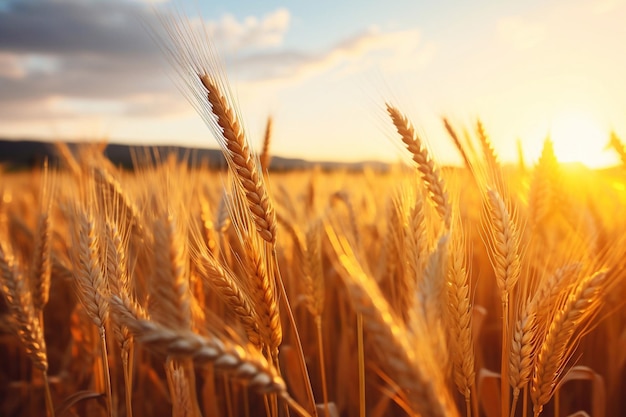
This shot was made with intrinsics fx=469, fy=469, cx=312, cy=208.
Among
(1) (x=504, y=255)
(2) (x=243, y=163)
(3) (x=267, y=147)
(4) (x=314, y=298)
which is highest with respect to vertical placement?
(3) (x=267, y=147)

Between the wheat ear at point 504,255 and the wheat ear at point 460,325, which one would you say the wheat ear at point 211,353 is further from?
the wheat ear at point 504,255

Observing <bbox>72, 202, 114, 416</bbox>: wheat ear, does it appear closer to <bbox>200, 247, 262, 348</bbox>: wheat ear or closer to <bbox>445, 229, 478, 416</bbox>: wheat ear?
<bbox>200, 247, 262, 348</bbox>: wheat ear

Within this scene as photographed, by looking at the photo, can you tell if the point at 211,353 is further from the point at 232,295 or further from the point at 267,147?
the point at 267,147

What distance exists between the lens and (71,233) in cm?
184

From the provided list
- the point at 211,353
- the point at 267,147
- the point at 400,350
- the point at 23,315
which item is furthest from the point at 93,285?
the point at 267,147

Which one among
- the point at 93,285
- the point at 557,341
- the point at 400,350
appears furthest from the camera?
the point at 93,285

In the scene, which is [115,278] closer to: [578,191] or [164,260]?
[164,260]

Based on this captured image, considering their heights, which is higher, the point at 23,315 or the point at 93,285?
the point at 93,285

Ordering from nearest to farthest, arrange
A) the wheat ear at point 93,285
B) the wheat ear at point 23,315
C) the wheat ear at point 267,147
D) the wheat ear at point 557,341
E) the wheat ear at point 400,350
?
the wheat ear at point 400,350 → the wheat ear at point 557,341 → the wheat ear at point 93,285 → the wheat ear at point 23,315 → the wheat ear at point 267,147

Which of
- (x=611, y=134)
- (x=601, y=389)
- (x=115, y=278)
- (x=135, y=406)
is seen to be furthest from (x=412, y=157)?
(x=135, y=406)

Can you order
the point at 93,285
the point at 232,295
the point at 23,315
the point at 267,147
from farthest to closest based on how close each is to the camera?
1. the point at 267,147
2. the point at 23,315
3. the point at 93,285
4. the point at 232,295

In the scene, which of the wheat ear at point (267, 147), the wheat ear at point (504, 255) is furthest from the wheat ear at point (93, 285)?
the wheat ear at point (267, 147)

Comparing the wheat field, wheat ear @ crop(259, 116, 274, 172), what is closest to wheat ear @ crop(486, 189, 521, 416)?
the wheat field

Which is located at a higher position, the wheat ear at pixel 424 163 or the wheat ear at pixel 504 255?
the wheat ear at pixel 424 163
